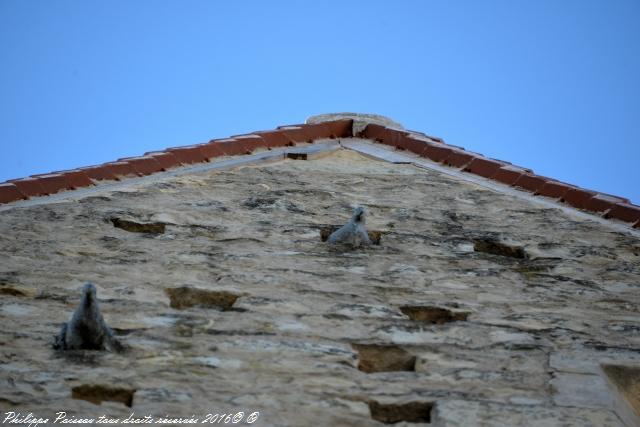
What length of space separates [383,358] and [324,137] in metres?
4.09

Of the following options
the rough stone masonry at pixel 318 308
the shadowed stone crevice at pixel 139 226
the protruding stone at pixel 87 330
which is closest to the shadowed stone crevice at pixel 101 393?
the rough stone masonry at pixel 318 308

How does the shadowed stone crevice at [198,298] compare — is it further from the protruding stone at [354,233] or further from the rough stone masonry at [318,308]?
the protruding stone at [354,233]

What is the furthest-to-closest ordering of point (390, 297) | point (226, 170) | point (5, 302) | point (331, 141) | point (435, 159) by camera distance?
point (331, 141) → point (435, 159) → point (226, 170) → point (390, 297) → point (5, 302)

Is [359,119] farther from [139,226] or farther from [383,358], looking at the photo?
[383,358]

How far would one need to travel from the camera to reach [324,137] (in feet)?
25.5

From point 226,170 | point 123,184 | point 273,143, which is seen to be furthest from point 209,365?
point 273,143

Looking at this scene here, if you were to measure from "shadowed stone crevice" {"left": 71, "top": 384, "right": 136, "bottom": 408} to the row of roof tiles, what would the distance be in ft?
7.44

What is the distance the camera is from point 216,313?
4.08 meters

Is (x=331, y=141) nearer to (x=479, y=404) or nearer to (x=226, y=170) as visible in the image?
(x=226, y=170)

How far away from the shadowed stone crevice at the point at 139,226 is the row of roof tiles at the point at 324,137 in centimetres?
59

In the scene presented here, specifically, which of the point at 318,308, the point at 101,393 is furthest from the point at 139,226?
the point at 101,393

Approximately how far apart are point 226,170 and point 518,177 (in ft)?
5.54

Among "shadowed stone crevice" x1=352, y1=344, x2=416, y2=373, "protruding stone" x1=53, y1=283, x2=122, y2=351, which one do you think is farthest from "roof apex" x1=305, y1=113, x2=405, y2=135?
"protruding stone" x1=53, y1=283, x2=122, y2=351

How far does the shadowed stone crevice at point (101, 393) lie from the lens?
11.0ft
